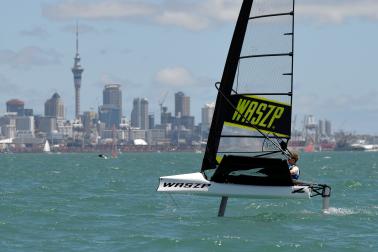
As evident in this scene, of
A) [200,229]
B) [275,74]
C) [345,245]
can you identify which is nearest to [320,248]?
[345,245]

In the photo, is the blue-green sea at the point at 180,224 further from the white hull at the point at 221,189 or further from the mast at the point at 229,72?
the mast at the point at 229,72

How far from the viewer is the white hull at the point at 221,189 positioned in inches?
901

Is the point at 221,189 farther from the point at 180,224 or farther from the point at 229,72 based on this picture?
the point at 229,72

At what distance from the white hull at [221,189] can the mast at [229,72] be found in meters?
0.78

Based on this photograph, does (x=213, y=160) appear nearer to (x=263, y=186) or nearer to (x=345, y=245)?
(x=263, y=186)

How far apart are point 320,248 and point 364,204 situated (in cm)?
1120

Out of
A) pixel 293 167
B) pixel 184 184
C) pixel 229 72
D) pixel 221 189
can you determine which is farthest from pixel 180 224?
pixel 229 72

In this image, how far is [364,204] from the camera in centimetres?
3052

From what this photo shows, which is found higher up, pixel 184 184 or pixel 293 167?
pixel 293 167

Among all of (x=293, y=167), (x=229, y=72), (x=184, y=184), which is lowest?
(x=184, y=184)

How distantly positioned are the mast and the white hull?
777mm

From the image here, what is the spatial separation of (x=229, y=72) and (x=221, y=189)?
2.67 meters

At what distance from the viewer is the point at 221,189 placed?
75.4 ft

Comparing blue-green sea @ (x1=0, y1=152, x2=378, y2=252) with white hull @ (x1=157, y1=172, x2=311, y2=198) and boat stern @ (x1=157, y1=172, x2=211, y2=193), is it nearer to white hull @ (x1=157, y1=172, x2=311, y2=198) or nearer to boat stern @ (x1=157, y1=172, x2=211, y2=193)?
white hull @ (x1=157, y1=172, x2=311, y2=198)
